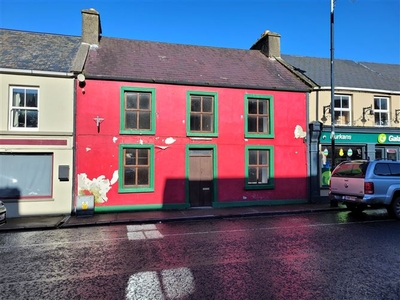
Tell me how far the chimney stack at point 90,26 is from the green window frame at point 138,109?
167 inches

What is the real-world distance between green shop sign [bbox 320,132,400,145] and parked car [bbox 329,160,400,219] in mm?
4537

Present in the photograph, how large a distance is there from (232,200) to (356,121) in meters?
8.25

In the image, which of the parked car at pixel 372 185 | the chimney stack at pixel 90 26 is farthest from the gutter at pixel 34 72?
the parked car at pixel 372 185

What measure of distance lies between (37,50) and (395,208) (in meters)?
16.0

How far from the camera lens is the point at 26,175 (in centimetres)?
1174

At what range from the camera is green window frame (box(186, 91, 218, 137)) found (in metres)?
13.4

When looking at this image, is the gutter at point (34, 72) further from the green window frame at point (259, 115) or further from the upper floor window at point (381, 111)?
the upper floor window at point (381, 111)

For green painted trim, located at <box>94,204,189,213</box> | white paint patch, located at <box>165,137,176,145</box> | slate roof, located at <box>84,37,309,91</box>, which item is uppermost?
slate roof, located at <box>84,37,309,91</box>

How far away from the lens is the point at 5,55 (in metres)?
12.6

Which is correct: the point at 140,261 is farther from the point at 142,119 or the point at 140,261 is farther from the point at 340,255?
the point at 142,119

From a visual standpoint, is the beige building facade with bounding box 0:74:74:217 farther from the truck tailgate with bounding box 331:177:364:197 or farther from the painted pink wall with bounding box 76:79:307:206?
the truck tailgate with bounding box 331:177:364:197

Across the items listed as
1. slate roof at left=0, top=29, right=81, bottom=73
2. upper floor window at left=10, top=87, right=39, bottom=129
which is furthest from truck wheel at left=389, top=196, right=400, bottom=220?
upper floor window at left=10, top=87, right=39, bottom=129

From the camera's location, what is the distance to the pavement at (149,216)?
9828 mm

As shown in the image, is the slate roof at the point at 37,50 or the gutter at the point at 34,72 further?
the slate roof at the point at 37,50
